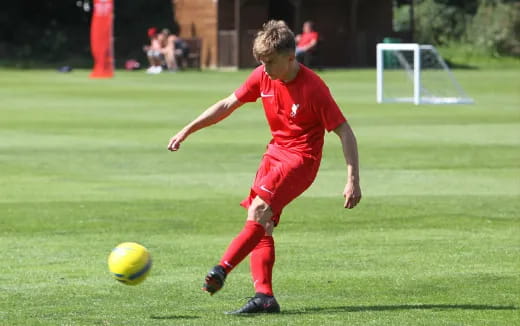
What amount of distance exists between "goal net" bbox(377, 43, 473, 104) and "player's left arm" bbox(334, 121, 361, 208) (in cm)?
2253

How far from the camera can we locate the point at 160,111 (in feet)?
88.9

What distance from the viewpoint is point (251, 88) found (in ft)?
25.4

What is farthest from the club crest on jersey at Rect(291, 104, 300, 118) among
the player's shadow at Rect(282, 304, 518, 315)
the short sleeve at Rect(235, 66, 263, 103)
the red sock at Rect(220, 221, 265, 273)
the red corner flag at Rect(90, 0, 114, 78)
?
the red corner flag at Rect(90, 0, 114, 78)

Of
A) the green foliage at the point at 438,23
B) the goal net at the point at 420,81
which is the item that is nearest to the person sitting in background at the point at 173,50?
the goal net at the point at 420,81

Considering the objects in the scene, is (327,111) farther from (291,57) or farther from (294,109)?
(291,57)

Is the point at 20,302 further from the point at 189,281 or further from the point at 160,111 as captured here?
the point at 160,111

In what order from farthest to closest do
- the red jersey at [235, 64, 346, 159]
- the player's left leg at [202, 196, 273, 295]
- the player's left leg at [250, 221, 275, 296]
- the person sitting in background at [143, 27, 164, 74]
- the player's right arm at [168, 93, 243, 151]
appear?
the person sitting in background at [143, 27, 164, 74], the player's right arm at [168, 93, 243, 151], the player's left leg at [250, 221, 275, 296], the red jersey at [235, 64, 346, 159], the player's left leg at [202, 196, 273, 295]

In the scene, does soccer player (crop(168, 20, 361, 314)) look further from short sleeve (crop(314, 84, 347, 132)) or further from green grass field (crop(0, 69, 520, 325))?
green grass field (crop(0, 69, 520, 325))

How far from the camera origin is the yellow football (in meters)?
7.41

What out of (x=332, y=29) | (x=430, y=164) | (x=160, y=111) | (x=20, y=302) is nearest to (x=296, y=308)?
(x=20, y=302)

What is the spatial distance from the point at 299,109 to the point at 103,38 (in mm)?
38487

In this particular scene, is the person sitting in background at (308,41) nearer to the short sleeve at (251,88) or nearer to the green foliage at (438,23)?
the green foliage at (438,23)

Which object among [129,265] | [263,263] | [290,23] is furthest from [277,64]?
[290,23]

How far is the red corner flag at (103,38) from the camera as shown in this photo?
43.8 metres
